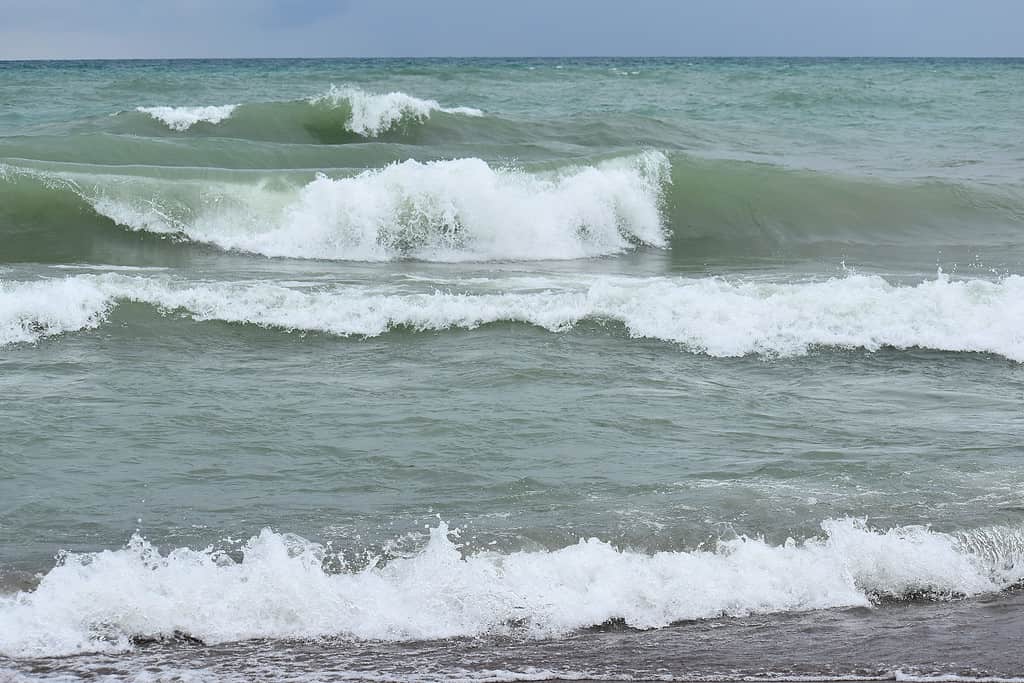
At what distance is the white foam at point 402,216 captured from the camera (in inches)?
516

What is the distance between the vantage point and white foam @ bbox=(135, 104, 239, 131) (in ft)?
71.1

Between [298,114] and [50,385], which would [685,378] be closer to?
[50,385]

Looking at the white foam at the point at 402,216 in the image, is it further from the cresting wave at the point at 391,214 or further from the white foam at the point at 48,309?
the white foam at the point at 48,309

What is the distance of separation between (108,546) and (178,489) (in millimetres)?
678

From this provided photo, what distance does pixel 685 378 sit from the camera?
24.6 ft

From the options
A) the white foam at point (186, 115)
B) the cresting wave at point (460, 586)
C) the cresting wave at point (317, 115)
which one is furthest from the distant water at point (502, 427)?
the cresting wave at point (317, 115)

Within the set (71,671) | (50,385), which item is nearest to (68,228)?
(50,385)

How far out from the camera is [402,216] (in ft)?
43.9

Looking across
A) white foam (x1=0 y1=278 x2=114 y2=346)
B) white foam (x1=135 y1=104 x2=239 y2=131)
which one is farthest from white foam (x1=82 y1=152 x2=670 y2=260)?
white foam (x1=135 y1=104 x2=239 y2=131)

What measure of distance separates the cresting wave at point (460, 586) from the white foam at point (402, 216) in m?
8.57

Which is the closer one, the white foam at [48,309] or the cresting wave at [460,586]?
the cresting wave at [460,586]

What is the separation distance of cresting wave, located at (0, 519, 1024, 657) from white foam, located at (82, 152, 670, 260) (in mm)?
8575

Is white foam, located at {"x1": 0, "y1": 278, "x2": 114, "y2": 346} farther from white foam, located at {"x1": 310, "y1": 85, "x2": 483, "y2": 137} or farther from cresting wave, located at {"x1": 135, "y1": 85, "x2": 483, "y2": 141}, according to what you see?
white foam, located at {"x1": 310, "y1": 85, "x2": 483, "y2": 137}

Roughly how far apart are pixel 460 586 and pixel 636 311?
489cm
